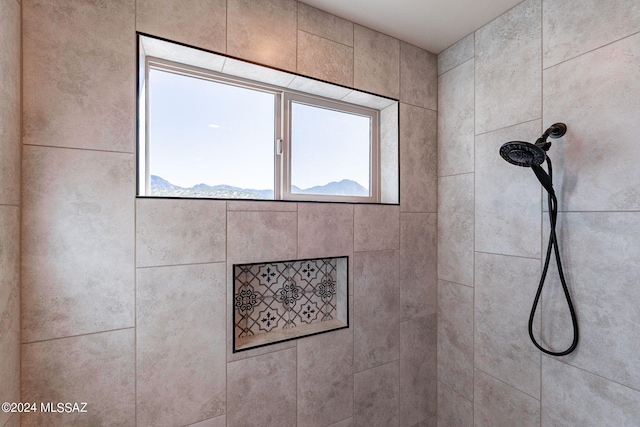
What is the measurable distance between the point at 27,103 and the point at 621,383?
92.5 inches

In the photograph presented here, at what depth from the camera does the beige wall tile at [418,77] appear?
1749mm

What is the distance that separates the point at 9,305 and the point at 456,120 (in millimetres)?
2150

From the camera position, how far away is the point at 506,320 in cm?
147

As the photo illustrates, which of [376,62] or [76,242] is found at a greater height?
[376,62]

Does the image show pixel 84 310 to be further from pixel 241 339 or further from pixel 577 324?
pixel 577 324

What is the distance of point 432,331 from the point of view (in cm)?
184

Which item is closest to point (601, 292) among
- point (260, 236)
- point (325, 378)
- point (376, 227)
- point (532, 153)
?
point (532, 153)

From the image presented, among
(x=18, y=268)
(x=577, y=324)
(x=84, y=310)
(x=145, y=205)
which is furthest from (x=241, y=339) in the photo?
(x=577, y=324)

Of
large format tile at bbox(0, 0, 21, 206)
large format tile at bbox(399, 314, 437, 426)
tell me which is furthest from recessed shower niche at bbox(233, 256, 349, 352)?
large format tile at bbox(0, 0, 21, 206)

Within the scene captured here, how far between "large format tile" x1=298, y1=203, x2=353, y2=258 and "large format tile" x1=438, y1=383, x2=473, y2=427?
1.11 metres

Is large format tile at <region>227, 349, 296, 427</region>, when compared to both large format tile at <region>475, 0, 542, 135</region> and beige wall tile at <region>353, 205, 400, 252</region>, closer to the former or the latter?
beige wall tile at <region>353, 205, 400, 252</region>

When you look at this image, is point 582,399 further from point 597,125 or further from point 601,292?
point 597,125

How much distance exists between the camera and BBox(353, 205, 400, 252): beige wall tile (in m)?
1.59

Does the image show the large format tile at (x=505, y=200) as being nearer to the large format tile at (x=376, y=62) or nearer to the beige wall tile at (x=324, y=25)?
the large format tile at (x=376, y=62)
